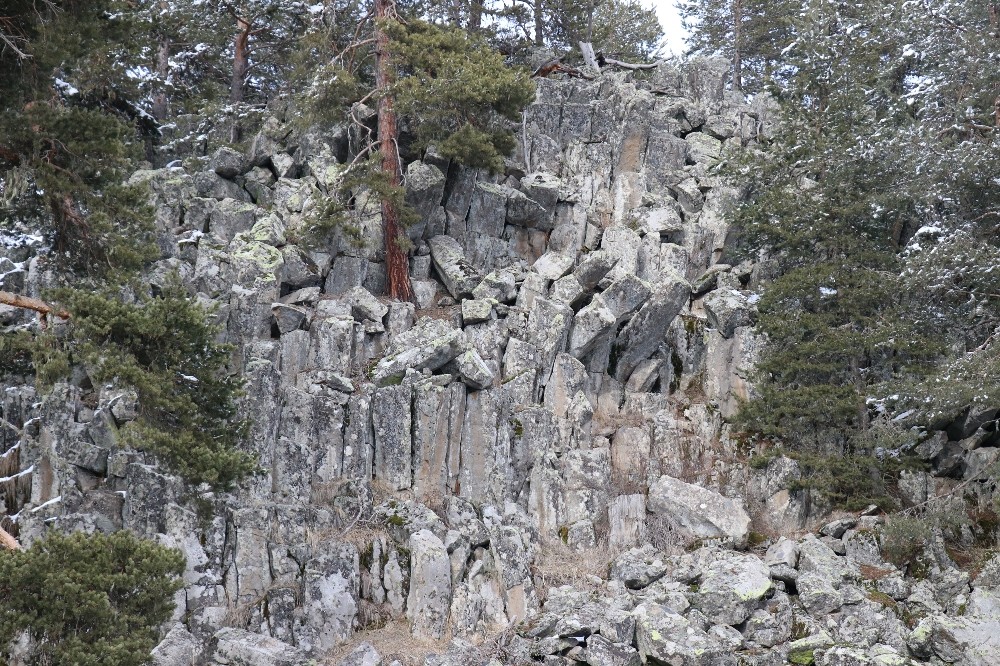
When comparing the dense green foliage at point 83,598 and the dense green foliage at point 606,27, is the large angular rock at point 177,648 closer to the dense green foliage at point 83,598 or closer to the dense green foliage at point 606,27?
the dense green foliage at point 83,598

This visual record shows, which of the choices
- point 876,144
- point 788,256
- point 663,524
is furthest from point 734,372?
point 876,144

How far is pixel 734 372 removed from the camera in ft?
70.4

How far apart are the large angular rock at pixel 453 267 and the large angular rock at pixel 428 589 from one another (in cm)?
716

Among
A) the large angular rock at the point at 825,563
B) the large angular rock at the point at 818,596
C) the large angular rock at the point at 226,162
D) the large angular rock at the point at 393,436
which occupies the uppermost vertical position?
the large angular rock at the point at 226,162

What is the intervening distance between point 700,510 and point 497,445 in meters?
4.40

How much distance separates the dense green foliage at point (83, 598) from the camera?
34.0ft

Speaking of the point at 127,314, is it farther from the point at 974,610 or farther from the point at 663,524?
the point at 974,610

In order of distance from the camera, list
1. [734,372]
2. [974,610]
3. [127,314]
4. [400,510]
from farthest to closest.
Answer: [734,372]
[400,510]
[974,610]
[127,314]

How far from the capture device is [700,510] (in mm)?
18578

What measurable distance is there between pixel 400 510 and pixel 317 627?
2653mm

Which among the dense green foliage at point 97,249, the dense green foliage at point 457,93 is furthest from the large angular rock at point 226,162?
the dense green foliage at point 97,249

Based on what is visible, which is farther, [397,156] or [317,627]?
[397,156]

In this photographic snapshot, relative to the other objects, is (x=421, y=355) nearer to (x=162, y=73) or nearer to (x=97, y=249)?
(x=97, y=249)

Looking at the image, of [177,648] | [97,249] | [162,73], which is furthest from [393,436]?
[162,73]
